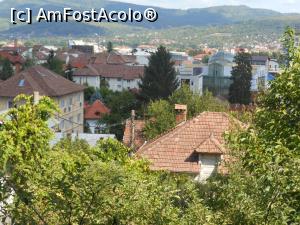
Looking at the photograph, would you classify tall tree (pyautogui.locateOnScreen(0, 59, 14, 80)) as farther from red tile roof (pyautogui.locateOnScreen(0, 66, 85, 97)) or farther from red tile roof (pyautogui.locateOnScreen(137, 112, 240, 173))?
red tile roof (pyautogui.locateOnScreen(137, 112, 240, 173))

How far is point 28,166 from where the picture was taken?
20.4 ft

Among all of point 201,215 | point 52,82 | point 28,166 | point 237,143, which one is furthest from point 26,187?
point 52,82

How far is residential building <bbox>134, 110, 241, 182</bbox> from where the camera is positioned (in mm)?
19453

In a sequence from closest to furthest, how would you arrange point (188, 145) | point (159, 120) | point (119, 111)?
1. point (188, 145)
2. point (159, 120)
3. point (119, 111)

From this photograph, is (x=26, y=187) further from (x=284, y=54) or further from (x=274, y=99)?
(x=284, y=54)

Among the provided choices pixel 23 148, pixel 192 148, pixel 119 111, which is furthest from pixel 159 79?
pixel 23 148

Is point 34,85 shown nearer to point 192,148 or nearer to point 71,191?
point 192,148

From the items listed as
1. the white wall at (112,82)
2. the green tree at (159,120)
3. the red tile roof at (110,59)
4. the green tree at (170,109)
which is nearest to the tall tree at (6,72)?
the white wall at (112,82)

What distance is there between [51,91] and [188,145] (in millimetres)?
25769

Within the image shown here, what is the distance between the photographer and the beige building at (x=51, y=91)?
143ft

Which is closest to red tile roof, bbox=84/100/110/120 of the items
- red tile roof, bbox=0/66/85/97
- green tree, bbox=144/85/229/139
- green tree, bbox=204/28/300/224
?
red tile roof, bbox=0/66/85/97

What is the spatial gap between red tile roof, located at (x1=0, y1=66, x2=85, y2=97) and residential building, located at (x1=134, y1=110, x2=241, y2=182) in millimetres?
23260

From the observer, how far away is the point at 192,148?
20.3m

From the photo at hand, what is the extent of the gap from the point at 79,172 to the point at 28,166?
0.51 m
